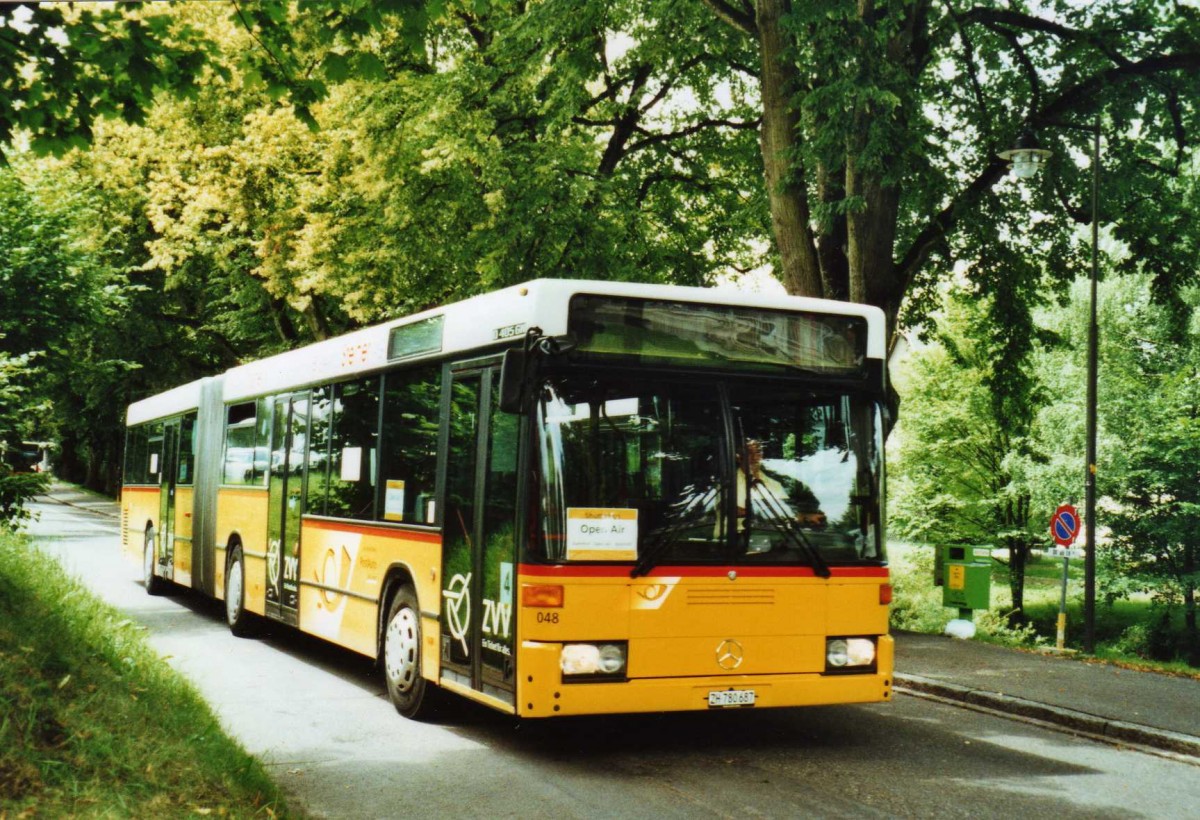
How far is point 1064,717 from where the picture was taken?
9.97m

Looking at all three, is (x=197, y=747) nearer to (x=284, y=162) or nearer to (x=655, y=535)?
(x=655, y=535)

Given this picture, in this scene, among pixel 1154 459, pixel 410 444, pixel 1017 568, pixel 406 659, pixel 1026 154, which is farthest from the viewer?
pixel 1017 568

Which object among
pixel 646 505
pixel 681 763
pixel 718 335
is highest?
pixel 718 335

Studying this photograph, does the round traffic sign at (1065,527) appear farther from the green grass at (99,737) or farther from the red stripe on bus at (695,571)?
the green grass at (99,737)

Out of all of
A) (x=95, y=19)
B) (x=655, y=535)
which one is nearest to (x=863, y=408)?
(x=655, y=535)

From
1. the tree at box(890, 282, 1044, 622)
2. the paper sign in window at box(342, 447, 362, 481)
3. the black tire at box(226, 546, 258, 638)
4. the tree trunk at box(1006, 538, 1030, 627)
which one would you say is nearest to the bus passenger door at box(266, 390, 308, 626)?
the black tire at box(226, 546, 258, 638)

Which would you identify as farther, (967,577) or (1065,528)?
(1065,528)

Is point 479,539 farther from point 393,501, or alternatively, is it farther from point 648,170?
point 648,170

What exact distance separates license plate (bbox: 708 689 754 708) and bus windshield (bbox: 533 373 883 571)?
797mm

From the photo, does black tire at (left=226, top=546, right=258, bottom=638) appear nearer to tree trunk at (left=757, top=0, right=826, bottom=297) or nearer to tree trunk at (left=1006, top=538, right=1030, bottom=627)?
tree trunk at (left=757, top=0, right=826, bottom=297)

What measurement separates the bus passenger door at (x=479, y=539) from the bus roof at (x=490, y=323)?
1.11 feet

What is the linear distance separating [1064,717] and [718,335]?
4557 millimetres

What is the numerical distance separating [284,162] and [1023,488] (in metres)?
22.1

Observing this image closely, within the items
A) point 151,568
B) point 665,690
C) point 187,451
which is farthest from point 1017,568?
point 665,690
